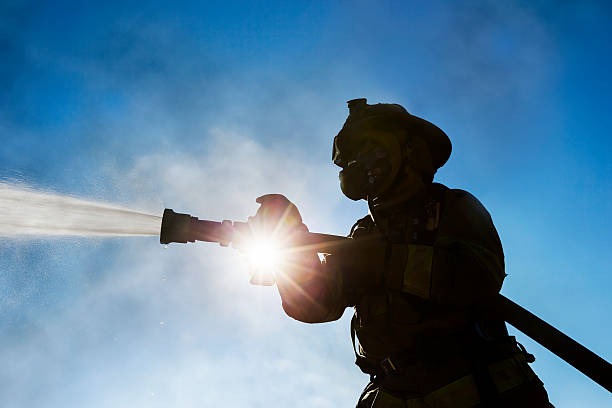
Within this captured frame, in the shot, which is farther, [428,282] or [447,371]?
[447,371]

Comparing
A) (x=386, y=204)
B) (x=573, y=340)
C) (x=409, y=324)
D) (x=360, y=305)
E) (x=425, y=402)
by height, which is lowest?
(x=425, y=402)

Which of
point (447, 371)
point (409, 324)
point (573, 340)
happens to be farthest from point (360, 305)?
point (573, 340)

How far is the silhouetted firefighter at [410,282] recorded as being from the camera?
11.2ft

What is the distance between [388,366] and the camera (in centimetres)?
386

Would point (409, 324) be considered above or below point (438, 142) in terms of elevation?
below

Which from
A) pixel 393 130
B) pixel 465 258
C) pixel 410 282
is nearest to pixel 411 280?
pixel 410 282

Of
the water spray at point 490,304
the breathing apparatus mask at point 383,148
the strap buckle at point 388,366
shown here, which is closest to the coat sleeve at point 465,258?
the water spray at point 490,304

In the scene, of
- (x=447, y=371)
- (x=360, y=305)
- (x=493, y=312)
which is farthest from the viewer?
(x=360, y=305)

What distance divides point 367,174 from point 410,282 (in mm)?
1352

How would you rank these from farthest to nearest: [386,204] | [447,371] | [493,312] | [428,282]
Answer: [386,204], [493,312], [447,371], [428,282]

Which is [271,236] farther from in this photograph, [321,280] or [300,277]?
[321,280]

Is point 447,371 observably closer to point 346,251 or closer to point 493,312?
point 493,312

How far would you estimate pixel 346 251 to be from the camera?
12.3ft

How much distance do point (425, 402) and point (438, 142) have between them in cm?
263
